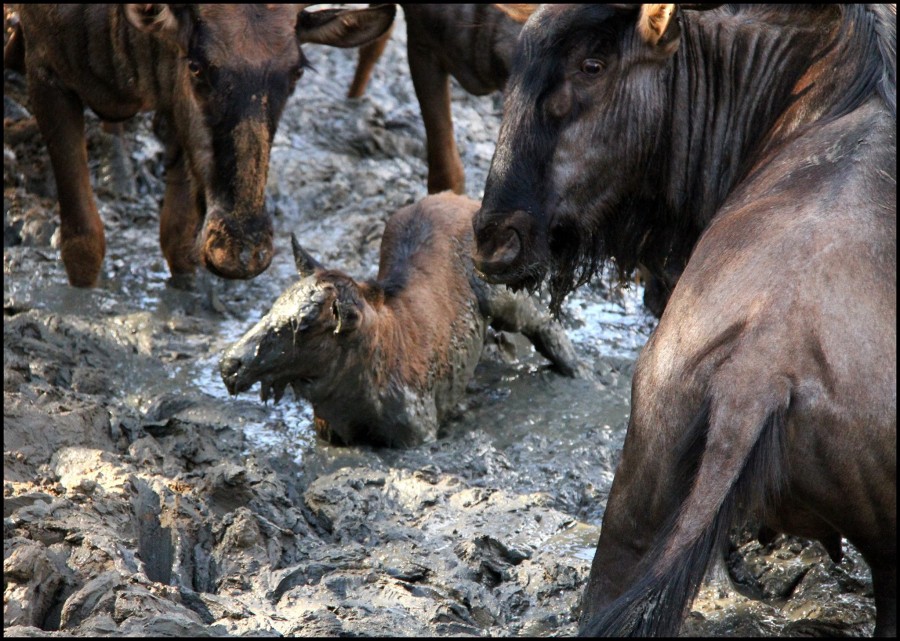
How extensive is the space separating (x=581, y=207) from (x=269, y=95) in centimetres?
260

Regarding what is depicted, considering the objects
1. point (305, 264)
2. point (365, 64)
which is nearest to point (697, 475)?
point (305, 264)

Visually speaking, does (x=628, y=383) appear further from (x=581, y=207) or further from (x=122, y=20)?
(x=122, y=20)

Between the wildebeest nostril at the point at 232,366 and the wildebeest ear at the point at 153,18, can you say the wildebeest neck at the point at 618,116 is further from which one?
the wildebeest ear at the point at 153,18

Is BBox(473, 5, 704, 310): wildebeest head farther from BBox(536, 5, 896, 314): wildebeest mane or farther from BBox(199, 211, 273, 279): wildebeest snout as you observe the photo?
BBox(199, 211, 273, 279): wildebeest snout

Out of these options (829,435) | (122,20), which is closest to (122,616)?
(829,435)

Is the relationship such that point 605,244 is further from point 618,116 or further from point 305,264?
point 305,264

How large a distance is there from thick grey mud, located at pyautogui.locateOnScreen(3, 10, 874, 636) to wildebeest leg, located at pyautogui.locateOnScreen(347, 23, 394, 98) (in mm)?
1000

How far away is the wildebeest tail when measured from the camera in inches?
107

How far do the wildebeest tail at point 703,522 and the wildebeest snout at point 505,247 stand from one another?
51.7 inches

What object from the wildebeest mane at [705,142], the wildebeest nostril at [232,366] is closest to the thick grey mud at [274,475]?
the wildebeest nostril at [232,366]

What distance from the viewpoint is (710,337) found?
3004mm

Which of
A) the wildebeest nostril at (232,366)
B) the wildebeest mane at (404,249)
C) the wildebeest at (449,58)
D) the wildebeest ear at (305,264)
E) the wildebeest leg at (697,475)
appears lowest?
the wildebeest nostril at (232,366)

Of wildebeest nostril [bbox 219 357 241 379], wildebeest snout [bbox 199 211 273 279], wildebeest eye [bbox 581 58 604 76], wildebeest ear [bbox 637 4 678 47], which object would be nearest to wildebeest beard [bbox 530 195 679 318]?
wildebeest eye [bbox 581 58 604 76]

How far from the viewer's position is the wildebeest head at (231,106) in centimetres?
602
